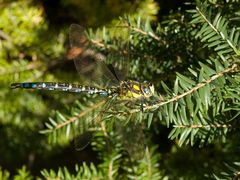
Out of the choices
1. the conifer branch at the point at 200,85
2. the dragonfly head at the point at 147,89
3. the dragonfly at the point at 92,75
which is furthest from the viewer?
the dragonfly at the point at 92,75

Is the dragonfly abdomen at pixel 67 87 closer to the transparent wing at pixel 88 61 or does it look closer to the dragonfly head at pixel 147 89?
the transparent wing at pixel 88 61

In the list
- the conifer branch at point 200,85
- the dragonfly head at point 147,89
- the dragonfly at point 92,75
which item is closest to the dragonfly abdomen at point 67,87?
the dragonfly at point 92,75

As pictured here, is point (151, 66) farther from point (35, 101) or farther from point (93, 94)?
→ point (35, 101)

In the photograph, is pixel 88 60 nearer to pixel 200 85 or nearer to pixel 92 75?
pixel 92 75

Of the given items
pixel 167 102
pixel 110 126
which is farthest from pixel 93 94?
pixel 167 102

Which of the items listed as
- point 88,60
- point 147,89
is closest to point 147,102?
point 147,89

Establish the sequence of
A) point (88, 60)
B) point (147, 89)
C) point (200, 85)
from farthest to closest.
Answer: point (88, 60)
point (147, 89)
point (200, 85)

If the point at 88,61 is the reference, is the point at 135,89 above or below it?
below

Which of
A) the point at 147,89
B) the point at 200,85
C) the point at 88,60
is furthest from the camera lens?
the point at 88,60
